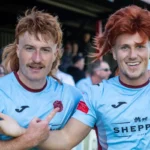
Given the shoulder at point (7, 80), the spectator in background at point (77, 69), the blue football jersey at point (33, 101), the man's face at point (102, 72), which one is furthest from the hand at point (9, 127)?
the spectator in background at point (77, 69)

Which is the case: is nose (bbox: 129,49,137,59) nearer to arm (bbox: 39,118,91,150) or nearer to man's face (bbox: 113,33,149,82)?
man's face (bbox: 113,33,149,82)

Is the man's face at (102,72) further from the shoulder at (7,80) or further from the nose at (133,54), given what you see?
the nose at (133,54)

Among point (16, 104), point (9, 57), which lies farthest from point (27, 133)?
point (9, 57)

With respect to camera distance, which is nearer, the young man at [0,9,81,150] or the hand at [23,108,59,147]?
the hand at [23,108,59,147]

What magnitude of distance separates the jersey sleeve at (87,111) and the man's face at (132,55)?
0.94ft

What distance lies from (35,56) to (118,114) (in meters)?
0.66

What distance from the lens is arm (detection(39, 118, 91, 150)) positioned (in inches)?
115

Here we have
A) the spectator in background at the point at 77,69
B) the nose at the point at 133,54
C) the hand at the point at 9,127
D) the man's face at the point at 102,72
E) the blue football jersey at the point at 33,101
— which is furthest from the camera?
the spectator in background at the point at 77,69

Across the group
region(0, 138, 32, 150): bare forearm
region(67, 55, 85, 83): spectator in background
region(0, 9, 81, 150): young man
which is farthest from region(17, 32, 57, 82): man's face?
region(67, 55, 85, 83): spectator in background

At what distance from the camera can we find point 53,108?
3002 millimetres

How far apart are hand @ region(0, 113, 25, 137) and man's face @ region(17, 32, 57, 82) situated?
361 mm

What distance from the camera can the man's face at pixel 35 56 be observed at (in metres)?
2.92

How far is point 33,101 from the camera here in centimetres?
298

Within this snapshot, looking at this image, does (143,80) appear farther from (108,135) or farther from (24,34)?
(24,34)
